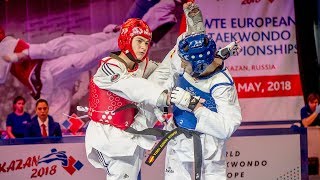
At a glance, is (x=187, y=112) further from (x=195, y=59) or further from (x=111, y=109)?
(x=111, y=109)

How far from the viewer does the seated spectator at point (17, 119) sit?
6.83m

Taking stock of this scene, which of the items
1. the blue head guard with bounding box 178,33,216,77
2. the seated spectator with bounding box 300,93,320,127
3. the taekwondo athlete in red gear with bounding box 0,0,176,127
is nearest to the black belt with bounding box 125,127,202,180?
the blue head guard with bounding box 178,33,216,77

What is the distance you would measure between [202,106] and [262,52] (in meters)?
3.79

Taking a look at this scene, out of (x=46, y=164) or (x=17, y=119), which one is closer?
(x=46, y=164)

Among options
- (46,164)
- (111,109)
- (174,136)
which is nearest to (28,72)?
(46,164)

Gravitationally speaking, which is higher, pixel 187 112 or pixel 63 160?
pixel 187 112

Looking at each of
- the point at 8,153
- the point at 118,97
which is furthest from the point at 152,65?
the point at 8,153

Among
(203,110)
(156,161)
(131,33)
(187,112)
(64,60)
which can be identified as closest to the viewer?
(203,110)

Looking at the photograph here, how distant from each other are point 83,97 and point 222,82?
362 cm

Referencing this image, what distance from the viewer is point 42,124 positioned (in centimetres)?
681

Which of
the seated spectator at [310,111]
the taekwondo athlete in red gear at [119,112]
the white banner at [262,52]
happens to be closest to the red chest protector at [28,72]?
the white banner at [262,52]

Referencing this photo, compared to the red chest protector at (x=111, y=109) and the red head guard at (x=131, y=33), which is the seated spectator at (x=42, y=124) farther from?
the red head guard at (x=131, y=33)

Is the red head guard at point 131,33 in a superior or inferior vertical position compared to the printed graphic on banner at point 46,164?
superior

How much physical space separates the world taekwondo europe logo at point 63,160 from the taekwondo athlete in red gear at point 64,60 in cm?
166
